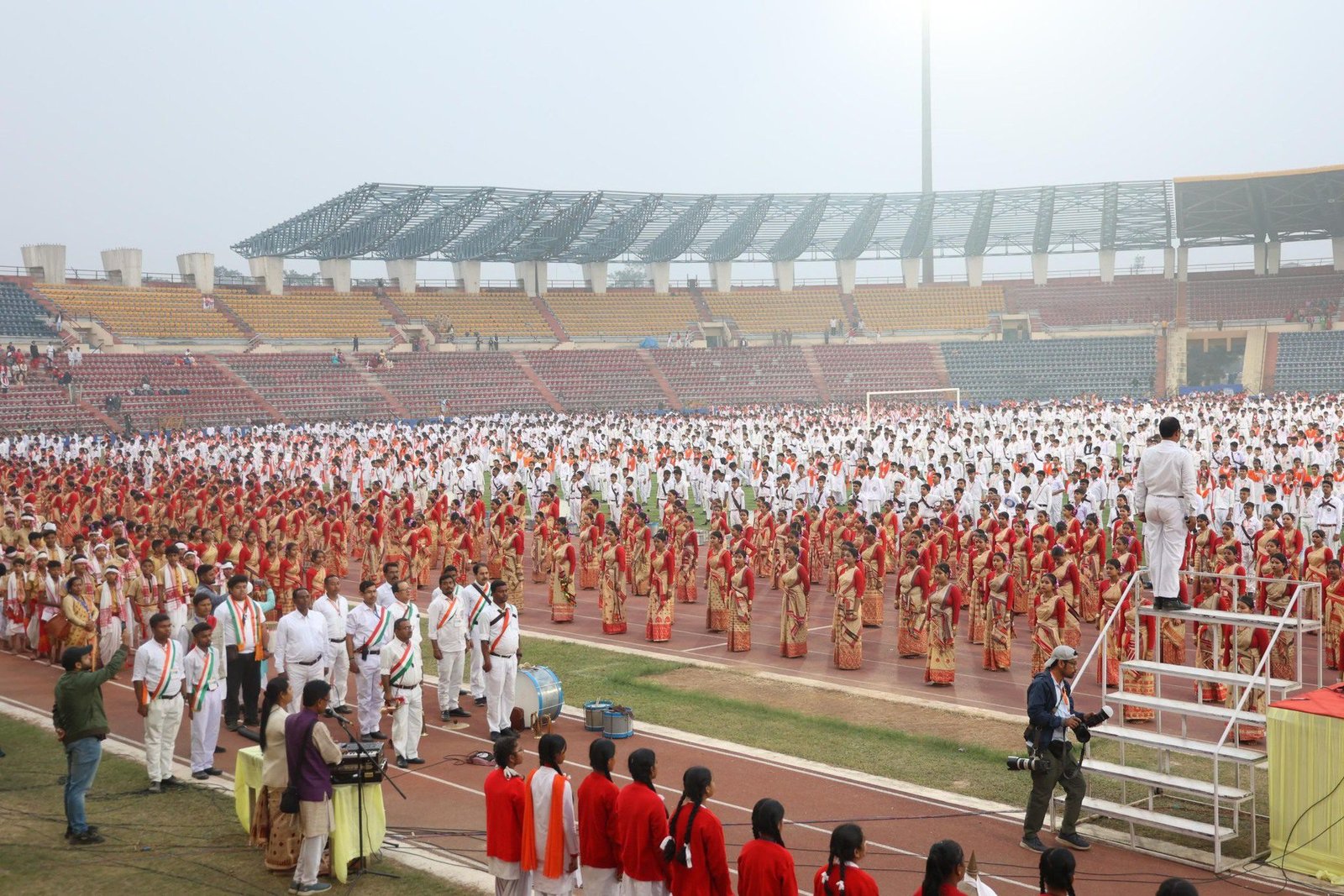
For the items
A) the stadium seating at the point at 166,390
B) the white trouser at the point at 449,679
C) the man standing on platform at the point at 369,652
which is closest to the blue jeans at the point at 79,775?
the man standing on platform at the point at 369,652

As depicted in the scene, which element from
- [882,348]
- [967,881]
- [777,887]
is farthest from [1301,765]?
[882,348]

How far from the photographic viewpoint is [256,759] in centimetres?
833

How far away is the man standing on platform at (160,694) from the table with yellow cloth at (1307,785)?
26.0 feet

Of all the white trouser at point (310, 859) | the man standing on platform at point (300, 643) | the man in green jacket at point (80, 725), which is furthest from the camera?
the man standing on platform at point (300, 643)

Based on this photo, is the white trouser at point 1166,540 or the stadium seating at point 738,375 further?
the stadium seating at point 738,375

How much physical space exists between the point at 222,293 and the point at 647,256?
20724mm

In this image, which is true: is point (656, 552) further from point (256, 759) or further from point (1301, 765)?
point (1301, 765)

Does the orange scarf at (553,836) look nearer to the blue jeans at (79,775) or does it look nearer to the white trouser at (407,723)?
the blue jeans at (79,775)

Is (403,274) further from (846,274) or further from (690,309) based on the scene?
(846,274)

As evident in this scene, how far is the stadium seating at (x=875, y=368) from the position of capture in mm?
54844

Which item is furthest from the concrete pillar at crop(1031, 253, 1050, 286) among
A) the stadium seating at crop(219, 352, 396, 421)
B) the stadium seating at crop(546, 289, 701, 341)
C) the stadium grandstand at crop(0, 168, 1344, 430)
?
the stadium seating at crop(219, 352, 396, 421)

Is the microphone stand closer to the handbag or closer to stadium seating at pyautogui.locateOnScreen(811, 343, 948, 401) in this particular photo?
the handbag

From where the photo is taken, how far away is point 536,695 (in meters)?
11.1

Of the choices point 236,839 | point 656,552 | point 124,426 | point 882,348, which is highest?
point 882,348
